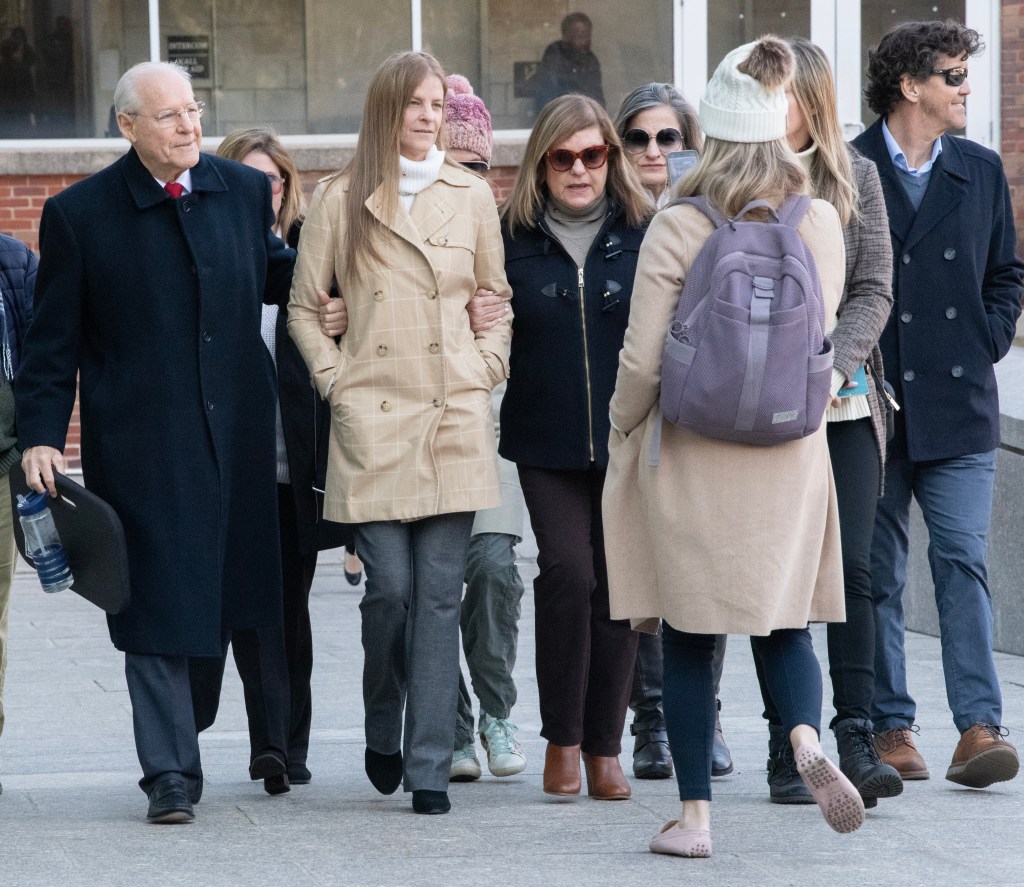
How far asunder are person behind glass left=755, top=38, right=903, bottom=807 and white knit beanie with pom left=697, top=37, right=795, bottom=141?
0.44 m

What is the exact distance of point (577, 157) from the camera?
5301 mm

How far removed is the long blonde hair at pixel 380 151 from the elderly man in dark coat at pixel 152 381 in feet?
1.17

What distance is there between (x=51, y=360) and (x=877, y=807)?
2.48 meters

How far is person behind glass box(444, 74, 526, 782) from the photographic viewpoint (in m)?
5.67

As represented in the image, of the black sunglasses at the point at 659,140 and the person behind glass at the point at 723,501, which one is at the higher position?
the black sunglasses at the point at 659,140

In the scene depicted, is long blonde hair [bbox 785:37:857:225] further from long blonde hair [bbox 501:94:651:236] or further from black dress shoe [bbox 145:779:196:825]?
black dress shoe [bbox 145:779:196:825]

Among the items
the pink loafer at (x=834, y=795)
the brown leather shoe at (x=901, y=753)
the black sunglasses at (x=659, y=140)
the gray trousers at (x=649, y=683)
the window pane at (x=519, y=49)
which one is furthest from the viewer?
the window pane at (x=519, y=49)

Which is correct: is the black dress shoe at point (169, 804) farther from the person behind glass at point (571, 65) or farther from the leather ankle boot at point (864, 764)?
the person behind glass at point (571, 65)

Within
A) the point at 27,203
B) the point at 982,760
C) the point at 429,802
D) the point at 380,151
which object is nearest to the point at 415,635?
the point at 429,802

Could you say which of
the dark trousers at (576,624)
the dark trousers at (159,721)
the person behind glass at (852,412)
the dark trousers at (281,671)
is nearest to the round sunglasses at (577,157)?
the person behind glass at (852,412)

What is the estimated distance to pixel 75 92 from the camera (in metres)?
12.9

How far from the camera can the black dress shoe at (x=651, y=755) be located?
562 centimetres

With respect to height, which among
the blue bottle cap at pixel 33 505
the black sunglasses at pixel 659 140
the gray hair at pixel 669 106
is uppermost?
the gray hair at pixel 669 106

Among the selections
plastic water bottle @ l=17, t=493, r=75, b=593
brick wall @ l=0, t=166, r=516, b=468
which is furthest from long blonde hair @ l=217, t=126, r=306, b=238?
brick wall @ l=0, t=166, r=516, b=468
